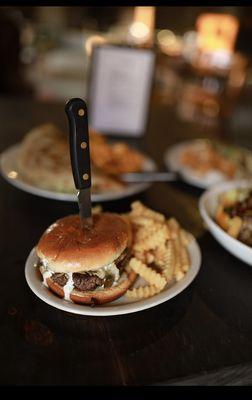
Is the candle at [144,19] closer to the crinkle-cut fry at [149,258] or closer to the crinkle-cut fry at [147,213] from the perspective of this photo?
the crinkle-cut fry at [147,213]

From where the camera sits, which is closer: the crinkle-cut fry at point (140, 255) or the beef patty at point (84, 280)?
the beef patty at point (84, 280)

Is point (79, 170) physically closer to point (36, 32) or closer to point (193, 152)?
point (193, 152)

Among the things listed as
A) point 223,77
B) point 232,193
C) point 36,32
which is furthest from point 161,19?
point 232,193

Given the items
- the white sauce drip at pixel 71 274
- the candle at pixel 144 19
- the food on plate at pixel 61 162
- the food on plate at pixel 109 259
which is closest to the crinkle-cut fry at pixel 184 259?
the food on plate at pixel 109 259

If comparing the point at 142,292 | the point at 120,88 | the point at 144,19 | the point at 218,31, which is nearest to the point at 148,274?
the point at 142,292

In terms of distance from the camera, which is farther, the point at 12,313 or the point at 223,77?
the point at 223,77

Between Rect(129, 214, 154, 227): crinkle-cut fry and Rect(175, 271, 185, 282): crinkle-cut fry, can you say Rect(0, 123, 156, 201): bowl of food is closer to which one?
Rect(129, 214, 154, 227): crinkle-cut fry

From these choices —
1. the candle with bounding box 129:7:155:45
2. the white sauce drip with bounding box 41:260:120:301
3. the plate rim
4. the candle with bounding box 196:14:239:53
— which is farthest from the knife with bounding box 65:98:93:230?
the candle with bounding box 129:7:155:45
